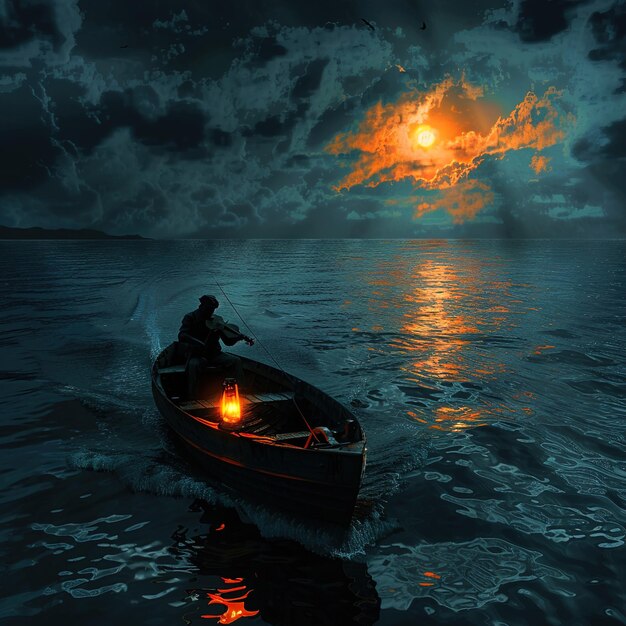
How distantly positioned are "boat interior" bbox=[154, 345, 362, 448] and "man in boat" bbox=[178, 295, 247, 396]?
230mm

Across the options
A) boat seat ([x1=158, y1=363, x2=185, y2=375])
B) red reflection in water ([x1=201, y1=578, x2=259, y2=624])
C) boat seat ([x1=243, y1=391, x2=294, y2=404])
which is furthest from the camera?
boat seat ([x1=158, y1=363, x2=185, y2=375])

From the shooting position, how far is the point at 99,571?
7375 mm

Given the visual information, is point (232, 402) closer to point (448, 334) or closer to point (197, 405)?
point (197, 405)

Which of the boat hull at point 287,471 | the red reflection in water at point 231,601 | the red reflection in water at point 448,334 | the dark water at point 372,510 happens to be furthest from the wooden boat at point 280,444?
the red reflection in water at point 448,334

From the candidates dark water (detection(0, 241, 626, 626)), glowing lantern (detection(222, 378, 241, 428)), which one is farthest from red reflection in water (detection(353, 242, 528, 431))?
glowing lantern (detection(222, 378, 241, 428))

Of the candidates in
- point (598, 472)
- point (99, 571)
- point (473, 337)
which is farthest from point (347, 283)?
point (99, 571)

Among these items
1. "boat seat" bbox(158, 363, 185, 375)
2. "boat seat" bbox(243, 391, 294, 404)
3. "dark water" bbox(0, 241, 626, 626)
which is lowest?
"dark water" bbox(0, 241, 626, 626)

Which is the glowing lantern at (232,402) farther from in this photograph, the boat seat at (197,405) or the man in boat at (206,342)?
the man in boat at (206,342)

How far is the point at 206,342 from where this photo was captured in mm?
12961

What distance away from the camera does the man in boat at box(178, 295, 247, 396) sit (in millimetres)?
12875

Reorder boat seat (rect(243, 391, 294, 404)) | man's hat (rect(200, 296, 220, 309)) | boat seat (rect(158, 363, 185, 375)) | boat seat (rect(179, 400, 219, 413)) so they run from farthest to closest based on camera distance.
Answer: boat seat (rect(158, 363, 185, 375)) → man's hat (rect(200, 296, 220, 309)) → boat seat (rect(179, 400, 219, 413)) → boat seat (rect(243, 391, 294, 404))

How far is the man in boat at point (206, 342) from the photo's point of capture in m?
12.9

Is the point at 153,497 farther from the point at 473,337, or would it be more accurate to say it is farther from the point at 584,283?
the point at 584,283

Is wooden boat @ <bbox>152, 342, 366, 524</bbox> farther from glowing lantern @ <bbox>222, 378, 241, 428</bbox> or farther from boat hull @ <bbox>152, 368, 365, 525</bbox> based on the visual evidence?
glowing lantern @ <bbox>222, 378, 241, 428</bbox>
